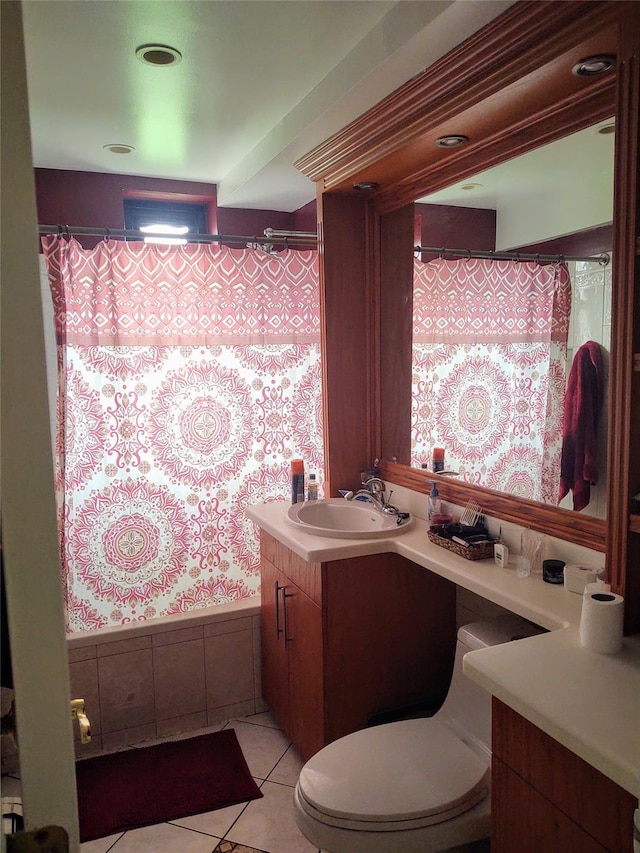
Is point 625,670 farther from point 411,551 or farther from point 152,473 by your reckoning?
point 152,473

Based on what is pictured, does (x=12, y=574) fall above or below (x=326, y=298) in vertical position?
below

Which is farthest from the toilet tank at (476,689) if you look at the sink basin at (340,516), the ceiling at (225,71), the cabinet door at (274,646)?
the ceiling at (225,71)

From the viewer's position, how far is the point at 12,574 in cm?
52

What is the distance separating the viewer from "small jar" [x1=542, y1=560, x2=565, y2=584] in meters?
1.66

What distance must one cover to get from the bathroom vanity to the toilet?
0.70 ft

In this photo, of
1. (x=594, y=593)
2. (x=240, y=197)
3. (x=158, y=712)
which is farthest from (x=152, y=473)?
(x=594, y=593)

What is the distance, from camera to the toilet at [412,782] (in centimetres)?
150

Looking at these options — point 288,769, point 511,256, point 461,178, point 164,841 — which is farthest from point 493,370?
point 164,841

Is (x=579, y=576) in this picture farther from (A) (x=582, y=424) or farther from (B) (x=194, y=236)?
(B) (x=194, y=236)

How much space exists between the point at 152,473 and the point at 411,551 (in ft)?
3.76

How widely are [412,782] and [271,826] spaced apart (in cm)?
76

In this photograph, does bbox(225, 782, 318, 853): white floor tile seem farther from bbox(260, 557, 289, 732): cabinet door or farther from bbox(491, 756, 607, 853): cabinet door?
bbox(491, 756, 607, 853): cabinet door

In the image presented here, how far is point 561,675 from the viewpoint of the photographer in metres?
1.25

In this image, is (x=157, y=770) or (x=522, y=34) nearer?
(x=522, y=34)
